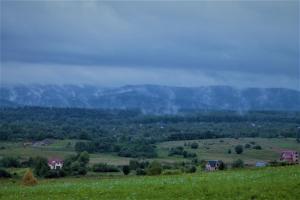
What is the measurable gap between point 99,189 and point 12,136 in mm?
162578

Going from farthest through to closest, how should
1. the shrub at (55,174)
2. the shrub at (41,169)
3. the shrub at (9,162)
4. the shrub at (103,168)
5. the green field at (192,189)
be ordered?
the shrub at (9,162) → the shrub at (103,168) → the shrub at (41,169) → the shrub at (55,174) → the green field at (192,189)

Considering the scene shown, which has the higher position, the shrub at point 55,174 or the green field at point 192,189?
the green field at point 192,189

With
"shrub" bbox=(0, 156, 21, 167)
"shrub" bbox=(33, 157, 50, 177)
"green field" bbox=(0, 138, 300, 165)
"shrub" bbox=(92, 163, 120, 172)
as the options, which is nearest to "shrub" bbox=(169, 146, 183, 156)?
"green field" bbox=(0, 138, 300, 165)

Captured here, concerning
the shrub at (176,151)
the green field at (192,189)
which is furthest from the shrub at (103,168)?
the green field at (192,189)

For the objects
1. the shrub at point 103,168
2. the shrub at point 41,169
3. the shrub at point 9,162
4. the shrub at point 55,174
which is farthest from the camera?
the shrub at point 9,162

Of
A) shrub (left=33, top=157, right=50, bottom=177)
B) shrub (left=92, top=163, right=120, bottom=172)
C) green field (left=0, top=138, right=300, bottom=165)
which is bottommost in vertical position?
shrub (left=92, top=163, right=120, bottom=172)

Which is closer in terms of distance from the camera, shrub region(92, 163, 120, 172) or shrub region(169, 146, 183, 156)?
shrub region(92, 163, 120, 172)

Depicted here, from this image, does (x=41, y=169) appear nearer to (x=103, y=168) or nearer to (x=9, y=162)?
(x=103, y=168)

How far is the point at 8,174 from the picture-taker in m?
88.5

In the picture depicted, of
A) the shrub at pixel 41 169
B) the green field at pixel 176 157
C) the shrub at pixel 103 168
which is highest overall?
the green field at pixel 176 157

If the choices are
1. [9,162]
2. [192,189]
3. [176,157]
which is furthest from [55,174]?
[192,189]

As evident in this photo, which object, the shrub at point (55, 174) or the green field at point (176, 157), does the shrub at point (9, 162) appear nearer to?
the green field at point (176, 157)

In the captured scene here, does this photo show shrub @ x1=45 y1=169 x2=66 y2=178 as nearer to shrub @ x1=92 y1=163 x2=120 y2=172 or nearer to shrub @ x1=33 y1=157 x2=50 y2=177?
shrub @ x1=33 y1=157 x2=50 y2=177

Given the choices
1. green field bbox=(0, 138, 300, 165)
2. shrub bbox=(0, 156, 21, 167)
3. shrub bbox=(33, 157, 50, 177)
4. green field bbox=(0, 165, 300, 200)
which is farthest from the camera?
green field bbox=(0, 138, 300, 165)
